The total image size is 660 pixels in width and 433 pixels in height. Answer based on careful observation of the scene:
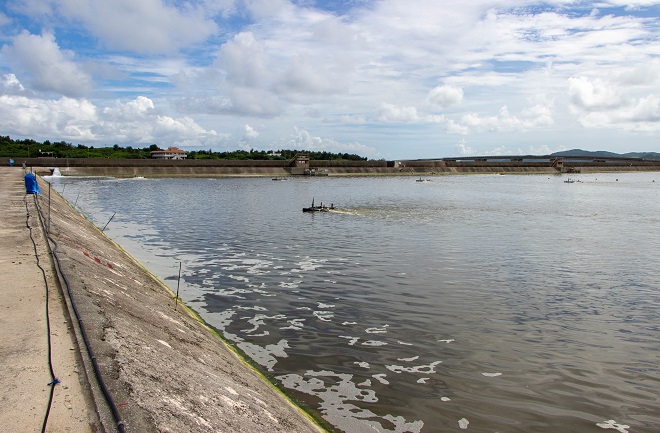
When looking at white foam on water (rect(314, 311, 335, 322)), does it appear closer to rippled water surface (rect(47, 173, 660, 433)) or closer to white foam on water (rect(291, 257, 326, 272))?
rippled water surface (rect(47, 173, 660, 433))

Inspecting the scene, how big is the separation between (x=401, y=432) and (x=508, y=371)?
11.7ft

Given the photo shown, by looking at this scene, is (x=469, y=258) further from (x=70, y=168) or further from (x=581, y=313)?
(x=70, y=168)

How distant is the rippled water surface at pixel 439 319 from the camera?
929cm

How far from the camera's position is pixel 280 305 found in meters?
15.5

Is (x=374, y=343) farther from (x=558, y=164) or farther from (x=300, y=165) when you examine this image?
(x=558, y=164)

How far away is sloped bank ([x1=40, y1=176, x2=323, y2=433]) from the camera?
6.10 metres

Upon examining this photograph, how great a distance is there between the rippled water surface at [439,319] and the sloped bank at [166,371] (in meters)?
1.11

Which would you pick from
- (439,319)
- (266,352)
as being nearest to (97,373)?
(266,352)

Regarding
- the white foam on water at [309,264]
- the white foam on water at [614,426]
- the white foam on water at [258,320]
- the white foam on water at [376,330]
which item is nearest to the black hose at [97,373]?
the white foam on water at [258,320]

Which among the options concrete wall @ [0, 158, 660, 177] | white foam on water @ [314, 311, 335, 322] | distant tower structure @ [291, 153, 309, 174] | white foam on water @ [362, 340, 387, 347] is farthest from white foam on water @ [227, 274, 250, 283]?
distant tower structure @ [291, 153, 309, 174]

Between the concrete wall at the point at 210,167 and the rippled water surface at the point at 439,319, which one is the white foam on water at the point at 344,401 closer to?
the rippled water surface at the point at 439,319

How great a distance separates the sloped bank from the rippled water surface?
111 centimetres

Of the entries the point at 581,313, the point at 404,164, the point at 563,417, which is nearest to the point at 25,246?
the point at 563,417

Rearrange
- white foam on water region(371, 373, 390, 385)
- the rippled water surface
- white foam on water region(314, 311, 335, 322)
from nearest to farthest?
the rippled water surface < white foam on water region(371, 373, 390, 385) < white foam on water region(314, 311, 335, 322)
